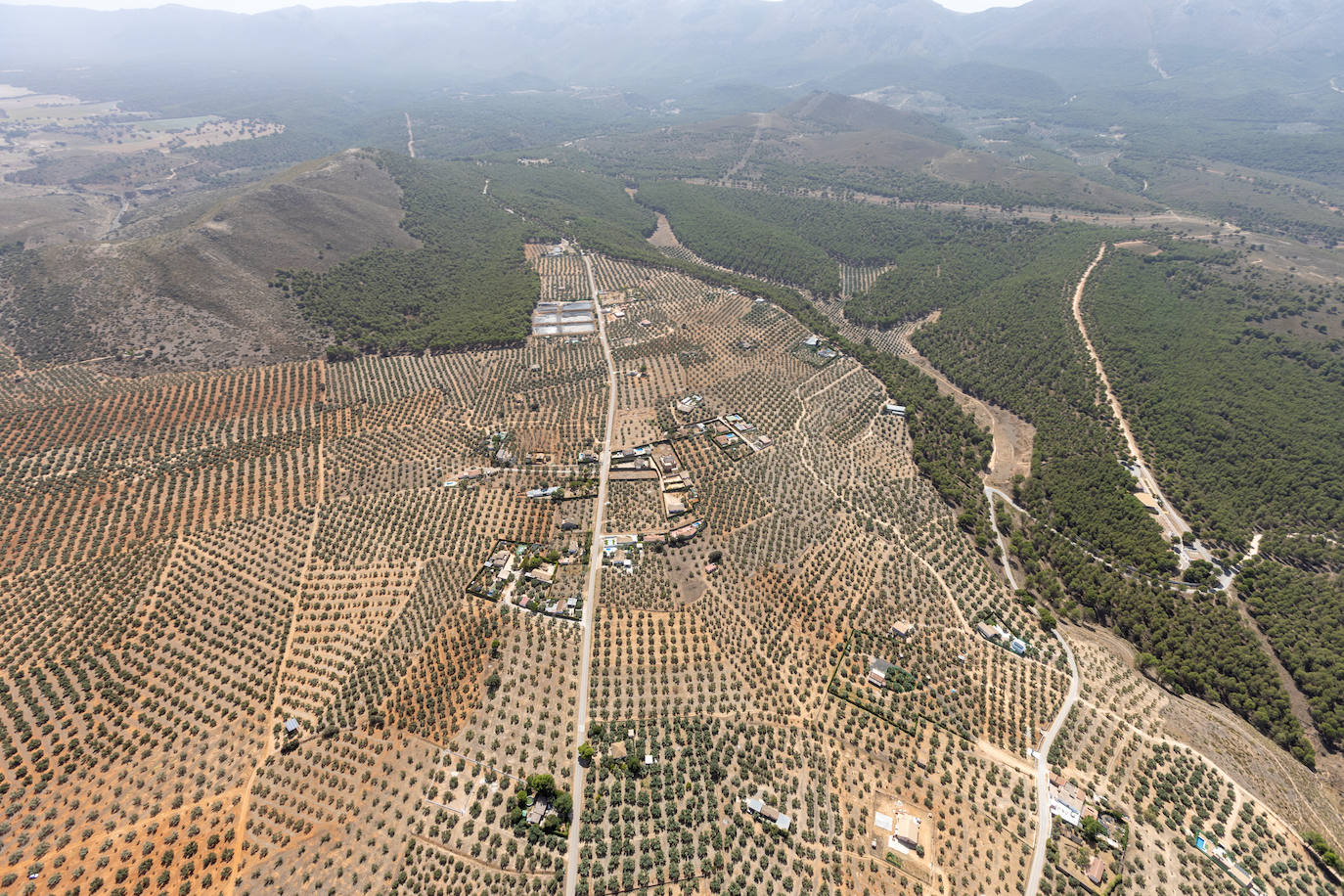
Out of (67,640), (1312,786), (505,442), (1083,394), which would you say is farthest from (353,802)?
(1083,394)

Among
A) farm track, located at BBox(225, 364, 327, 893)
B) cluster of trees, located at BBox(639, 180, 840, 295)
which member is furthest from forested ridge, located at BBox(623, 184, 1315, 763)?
farm track, located at BBox(225, 364, 327, 893)

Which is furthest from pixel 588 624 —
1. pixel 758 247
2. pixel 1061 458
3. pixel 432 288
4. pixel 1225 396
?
pixel 758 247

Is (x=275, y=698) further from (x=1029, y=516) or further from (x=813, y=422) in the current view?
(x=1029, y=516)

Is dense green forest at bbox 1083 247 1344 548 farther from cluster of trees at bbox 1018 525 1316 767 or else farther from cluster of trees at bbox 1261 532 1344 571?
cluster of trees at bbox 1018 525 1316 767

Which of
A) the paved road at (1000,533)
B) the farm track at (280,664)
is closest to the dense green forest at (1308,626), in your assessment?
the paved road at (1000,533)

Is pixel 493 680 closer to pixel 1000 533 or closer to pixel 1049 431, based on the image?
pixel 1000 533
